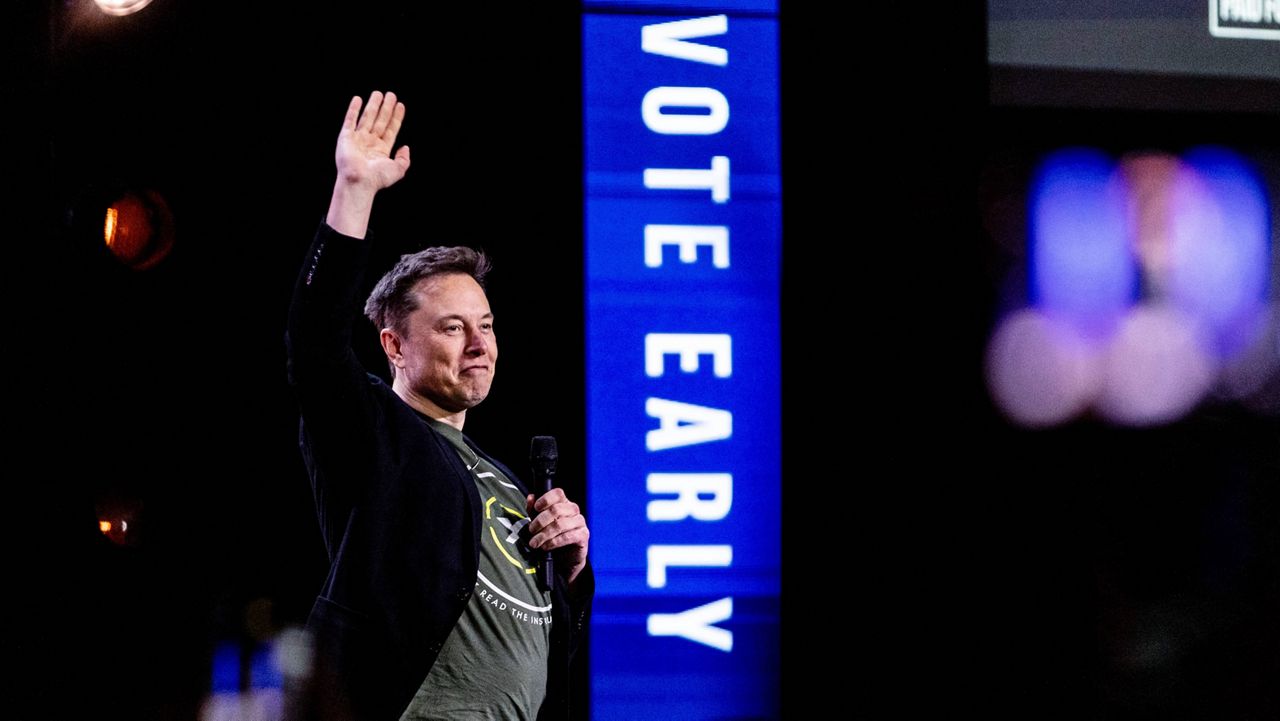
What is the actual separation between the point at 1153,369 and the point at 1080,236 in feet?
2.04

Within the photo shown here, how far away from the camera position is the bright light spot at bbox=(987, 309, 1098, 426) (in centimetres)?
443

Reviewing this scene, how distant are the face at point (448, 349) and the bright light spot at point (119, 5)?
1618mm

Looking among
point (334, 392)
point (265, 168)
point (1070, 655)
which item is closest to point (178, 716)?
point (265, 168)

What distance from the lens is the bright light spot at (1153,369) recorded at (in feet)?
15.2

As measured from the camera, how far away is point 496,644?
1880mm

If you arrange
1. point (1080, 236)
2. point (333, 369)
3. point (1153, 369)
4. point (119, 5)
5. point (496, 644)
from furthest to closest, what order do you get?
point (1153, 369)
point (1080, 236)
point (119, 5)
point (496, 644)
point (333, 369)

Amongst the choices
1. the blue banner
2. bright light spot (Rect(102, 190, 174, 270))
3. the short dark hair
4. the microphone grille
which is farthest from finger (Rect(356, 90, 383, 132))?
the blue banner

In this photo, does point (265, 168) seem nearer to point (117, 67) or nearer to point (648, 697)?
point (117, 67)

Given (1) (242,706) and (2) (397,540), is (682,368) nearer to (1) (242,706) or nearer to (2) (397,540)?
(1) (242,706)

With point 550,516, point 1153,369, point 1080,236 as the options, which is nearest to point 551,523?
point 550,516

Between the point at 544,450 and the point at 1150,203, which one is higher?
the point at 1150,203

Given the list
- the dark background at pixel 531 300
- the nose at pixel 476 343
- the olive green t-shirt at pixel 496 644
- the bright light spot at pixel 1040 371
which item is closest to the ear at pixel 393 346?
the nose at pixel 476 343

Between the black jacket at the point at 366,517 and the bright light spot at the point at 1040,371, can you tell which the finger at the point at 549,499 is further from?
the bright light spot at the point at 1040,371

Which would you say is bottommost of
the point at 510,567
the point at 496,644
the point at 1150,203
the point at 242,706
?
the point at 242,706
